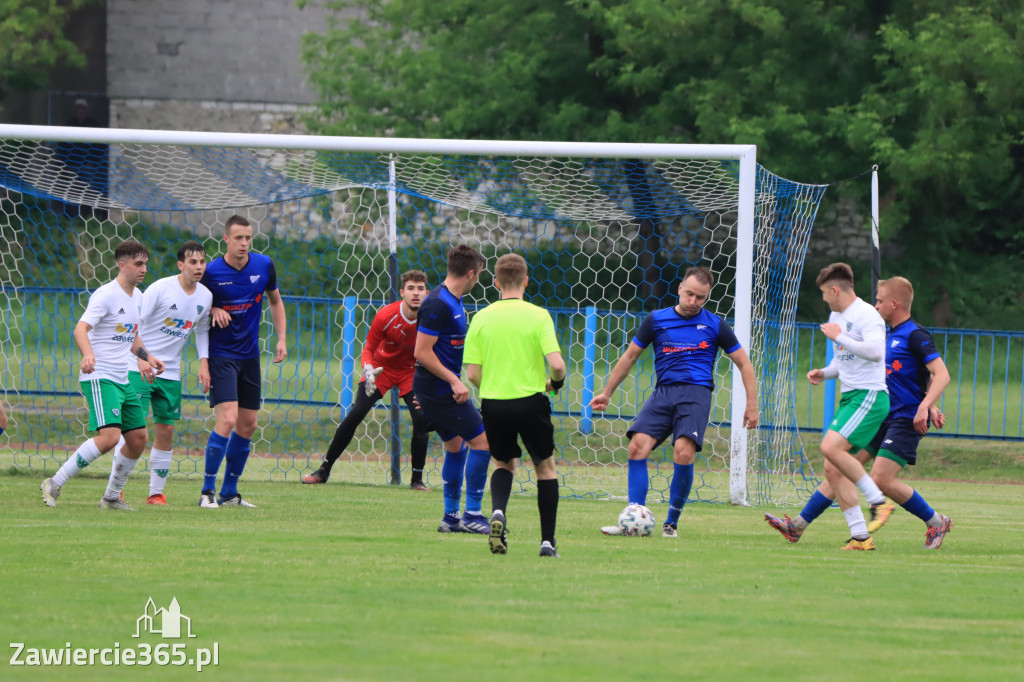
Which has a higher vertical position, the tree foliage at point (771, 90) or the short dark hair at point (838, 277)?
the tree foliage at point (771, 90)

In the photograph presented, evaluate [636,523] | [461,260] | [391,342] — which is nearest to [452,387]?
[461,260]

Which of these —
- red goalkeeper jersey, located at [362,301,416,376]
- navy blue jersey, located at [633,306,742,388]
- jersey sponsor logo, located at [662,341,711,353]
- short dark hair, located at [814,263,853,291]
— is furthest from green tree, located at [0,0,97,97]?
short dark hair, located at [814,263,853,291]

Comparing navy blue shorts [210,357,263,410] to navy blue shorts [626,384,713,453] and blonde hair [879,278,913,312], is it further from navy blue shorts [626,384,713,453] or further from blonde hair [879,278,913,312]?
blonde hair [879,278,913,312]

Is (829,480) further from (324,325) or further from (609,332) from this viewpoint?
(324,325)

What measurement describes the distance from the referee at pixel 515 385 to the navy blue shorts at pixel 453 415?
843mm

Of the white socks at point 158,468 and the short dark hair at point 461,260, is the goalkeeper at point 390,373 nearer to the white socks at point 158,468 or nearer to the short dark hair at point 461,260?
the white socks at point 158,468

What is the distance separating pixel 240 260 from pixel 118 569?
329 cm

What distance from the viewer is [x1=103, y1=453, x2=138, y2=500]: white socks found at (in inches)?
344

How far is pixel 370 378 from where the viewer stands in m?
10.6

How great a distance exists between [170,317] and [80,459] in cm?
119

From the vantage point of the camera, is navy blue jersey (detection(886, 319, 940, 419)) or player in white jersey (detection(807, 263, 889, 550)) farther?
navy blue jersey (detection(886, 319, 940, 419))

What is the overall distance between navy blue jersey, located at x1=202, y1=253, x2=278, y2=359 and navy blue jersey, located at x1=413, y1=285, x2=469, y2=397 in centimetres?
170

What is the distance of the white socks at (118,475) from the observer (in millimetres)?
8727

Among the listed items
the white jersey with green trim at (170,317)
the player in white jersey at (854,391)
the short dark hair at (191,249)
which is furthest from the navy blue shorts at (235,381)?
the player in white jersey at (854,391)
